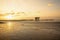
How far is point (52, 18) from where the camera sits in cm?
127

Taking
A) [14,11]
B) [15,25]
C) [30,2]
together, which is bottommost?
[15,25]

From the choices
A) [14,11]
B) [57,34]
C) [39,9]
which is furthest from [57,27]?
[14,11]

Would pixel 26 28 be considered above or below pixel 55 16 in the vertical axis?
below

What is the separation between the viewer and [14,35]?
1.28 meters

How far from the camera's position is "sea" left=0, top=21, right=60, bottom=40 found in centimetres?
126

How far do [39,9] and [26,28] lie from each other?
282 mm

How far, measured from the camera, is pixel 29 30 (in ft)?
4.20

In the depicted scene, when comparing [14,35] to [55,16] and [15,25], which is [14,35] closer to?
[15,25]

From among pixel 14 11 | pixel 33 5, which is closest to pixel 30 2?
pixel 33 5

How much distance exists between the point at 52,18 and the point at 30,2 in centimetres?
33

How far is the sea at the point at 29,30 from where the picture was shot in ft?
4.14

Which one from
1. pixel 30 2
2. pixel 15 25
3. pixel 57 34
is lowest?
pixel 57 34

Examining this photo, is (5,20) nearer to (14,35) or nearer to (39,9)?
(14,35)

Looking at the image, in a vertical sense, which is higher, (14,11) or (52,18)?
(14,11)
